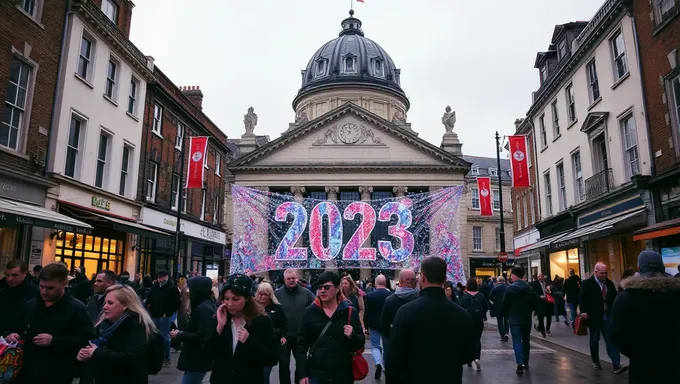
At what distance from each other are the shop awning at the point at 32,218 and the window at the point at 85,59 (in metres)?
6.00

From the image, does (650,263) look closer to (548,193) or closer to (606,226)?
(606,226)

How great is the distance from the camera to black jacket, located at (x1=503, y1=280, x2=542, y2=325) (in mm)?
8945

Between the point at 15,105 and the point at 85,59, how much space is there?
4.26 metres

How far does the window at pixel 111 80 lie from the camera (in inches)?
758

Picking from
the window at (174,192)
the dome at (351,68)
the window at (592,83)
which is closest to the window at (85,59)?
the window at (174,192)

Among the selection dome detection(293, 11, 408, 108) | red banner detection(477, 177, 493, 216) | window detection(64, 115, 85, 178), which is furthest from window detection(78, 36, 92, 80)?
dome detection(293, 11, 408, 108)

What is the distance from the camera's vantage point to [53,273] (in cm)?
414

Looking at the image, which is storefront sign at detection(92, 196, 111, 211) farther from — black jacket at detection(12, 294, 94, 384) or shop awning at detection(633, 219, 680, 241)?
shop awning at detection(633, 219, 680, 241)

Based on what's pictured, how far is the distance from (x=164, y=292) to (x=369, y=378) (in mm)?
4386

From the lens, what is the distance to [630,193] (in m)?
16.8

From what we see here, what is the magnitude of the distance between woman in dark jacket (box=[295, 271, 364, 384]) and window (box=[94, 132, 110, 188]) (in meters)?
16.6

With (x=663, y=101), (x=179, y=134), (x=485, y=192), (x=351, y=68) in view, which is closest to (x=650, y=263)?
(x=663, y=101)

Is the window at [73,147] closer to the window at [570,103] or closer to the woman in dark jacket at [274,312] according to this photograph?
the woman in dark jacket at [274,312]

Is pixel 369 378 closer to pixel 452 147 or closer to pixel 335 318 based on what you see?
pixel 335 318
